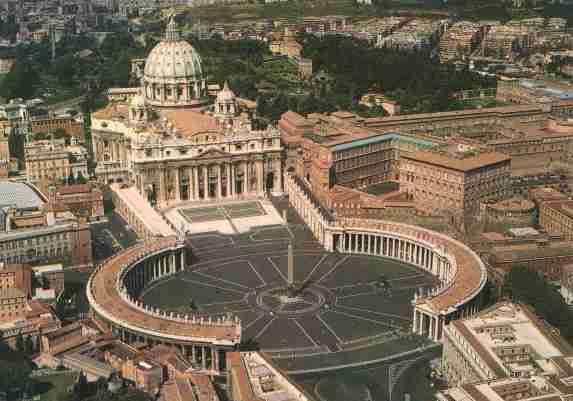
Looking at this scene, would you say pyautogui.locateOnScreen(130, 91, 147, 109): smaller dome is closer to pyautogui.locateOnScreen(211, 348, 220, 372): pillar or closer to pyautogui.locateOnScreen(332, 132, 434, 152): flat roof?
pyautogui.locateOnScreen(332, 132, 434, 152): flat roof

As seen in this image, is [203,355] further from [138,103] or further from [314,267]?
[138,103]

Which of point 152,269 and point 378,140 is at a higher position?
point 378,140

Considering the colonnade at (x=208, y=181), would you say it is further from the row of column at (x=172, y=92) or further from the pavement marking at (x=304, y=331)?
the pavement marking at (x=304, y=331)

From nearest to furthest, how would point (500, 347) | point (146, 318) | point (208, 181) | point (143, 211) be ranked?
point (500, 347) → point (146, 318) → point (143, 211) → point (208, 181)

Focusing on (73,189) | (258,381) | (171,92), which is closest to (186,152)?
(73,189)

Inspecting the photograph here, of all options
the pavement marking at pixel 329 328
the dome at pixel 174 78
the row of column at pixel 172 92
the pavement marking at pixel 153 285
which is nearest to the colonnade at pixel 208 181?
the pavement marking at pixel 153 285

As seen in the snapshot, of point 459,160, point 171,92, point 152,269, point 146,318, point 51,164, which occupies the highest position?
point 171,92

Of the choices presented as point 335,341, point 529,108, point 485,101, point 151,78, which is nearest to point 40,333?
point 335,341

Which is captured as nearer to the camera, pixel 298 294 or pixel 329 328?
pixel 329 328
